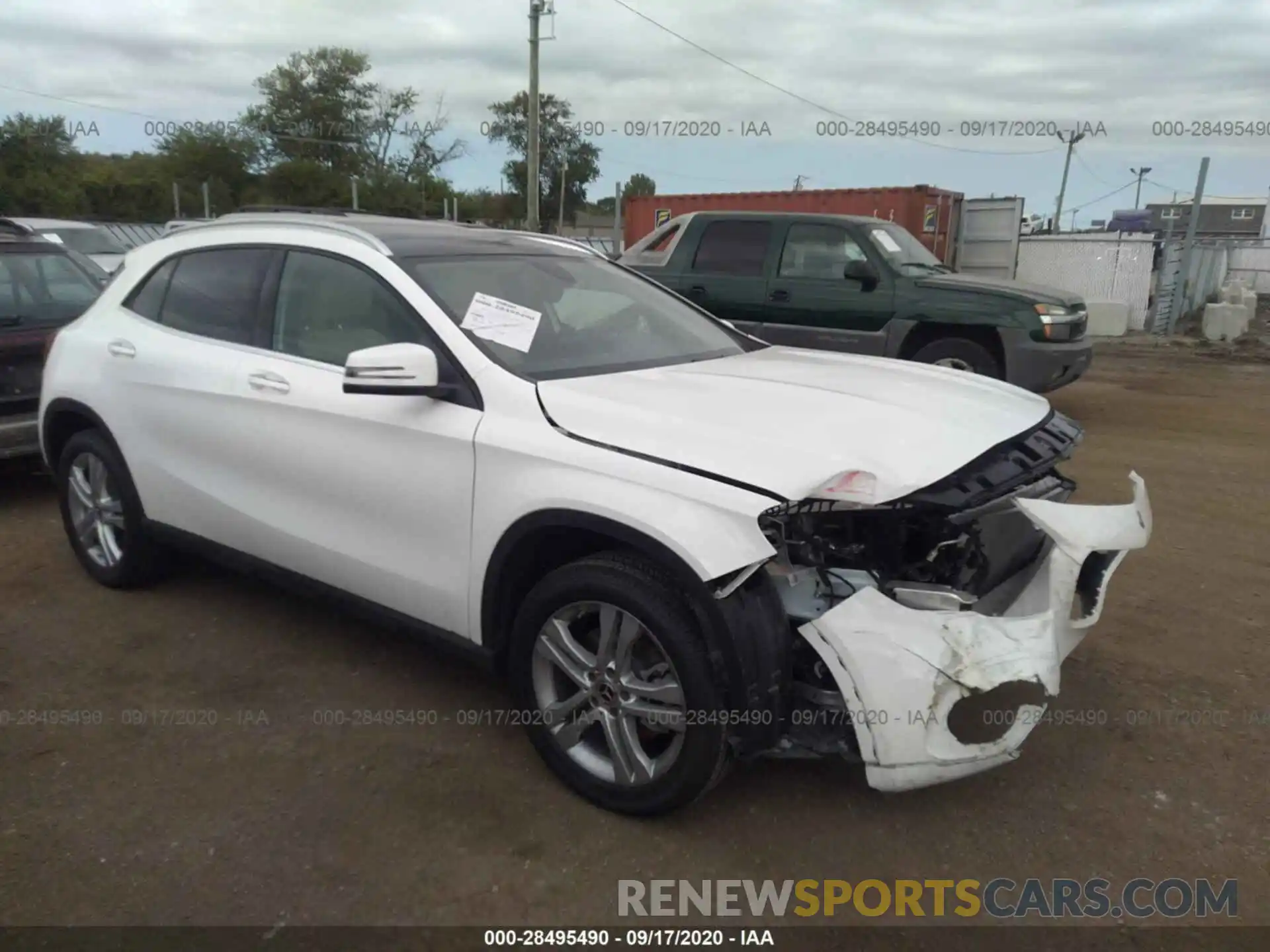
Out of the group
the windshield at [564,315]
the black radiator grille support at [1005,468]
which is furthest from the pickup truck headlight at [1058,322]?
the black radiator grille support at [1005,468]

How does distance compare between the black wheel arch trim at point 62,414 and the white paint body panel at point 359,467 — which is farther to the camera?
the black wheel arch trim at point 62,414

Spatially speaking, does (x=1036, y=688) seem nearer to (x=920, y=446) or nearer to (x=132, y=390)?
(x=920, y=446)

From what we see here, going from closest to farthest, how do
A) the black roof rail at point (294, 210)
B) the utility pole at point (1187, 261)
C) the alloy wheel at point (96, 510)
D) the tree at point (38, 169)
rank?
the black roof rail at point (294, 210) → the alloy wheel at point (96, 510) → the utility pole at point (1187, 261) → the tree at point (38, 169)

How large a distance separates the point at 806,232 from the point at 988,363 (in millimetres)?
2005

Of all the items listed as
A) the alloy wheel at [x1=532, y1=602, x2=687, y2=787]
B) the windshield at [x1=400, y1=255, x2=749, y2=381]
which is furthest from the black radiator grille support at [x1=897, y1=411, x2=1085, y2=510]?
the windshield at [x1=400, y1=255, x2=749, y2=381]

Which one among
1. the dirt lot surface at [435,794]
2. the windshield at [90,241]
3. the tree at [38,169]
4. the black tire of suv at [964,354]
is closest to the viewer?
the dirt lot surface at [435,794]

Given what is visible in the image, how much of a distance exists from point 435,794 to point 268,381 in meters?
1.64

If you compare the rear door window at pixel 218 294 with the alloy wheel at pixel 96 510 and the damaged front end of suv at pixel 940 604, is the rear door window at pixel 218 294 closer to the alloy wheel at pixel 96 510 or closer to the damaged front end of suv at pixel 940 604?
the alloy wheel at pixel 96 510

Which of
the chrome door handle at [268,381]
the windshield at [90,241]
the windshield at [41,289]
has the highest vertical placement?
the windshield at [90,241]

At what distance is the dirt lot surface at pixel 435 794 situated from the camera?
2656 millimetres

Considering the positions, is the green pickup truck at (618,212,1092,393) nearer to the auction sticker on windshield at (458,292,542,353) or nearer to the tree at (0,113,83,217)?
the auction sticker on windshield at (458,292,542,353)

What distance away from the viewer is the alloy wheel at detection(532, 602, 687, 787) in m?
2.76

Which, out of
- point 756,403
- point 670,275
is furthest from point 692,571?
point 670,275

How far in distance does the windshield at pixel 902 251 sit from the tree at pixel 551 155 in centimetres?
4018
